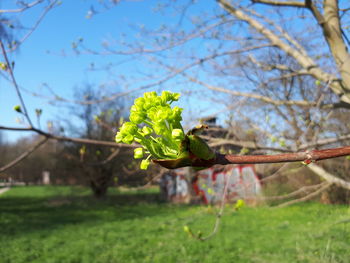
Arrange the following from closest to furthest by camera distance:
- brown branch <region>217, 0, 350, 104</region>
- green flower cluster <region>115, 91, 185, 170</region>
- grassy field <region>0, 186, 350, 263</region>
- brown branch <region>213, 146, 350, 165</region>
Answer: brown branch <region>213, 146, 350, 165</region> → green flower cluster <region>115, 91, 185, 170</region> → brown branch <region>217, 0, 350, 104</region> → grassy field <region>0, 186, 350, 263</region>

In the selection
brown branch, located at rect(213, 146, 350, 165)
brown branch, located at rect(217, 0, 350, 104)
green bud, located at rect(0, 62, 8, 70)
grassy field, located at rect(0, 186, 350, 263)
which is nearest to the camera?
brown branch, located at rect(213, 146, 350, 165)

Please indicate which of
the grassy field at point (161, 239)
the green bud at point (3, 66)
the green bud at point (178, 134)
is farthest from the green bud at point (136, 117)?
the green bud at point (3, 66)

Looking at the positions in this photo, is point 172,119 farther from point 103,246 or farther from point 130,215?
point 130,215

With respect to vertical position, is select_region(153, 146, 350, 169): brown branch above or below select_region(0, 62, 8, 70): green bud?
below

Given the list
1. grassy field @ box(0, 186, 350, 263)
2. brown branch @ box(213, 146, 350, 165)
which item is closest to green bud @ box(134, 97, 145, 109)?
brown branch @ box(213, 146, 350, 165)

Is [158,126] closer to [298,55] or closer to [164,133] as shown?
[164,133]

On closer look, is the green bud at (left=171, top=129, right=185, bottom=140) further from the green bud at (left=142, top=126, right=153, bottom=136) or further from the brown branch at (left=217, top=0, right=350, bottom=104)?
the brown branch at (left=217, top=0, right=350, bottom=104)

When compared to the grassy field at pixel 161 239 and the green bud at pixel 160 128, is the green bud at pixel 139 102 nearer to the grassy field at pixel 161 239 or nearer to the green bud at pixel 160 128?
the green bud at pixel 160 128

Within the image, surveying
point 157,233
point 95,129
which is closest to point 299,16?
point 157,233

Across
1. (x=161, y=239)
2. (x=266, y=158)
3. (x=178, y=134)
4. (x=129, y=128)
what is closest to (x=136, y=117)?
(x=129, y=128)
